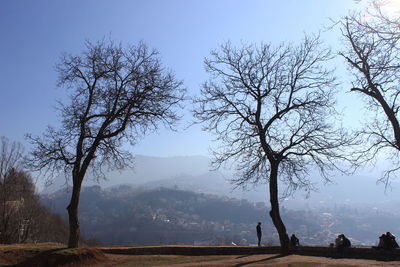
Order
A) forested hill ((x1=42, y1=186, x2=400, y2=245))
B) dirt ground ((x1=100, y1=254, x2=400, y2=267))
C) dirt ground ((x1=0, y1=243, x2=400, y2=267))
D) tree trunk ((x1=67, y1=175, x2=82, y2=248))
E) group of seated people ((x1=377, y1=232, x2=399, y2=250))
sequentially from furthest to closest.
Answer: forested hill ((x1=42, y1=186, x2=400, y2=245)), tree trunk ((x1=67, y1=175, x2=82, y2=248)), group of seated people ((x1=377, y1=232, x2=399, y2=250)), dirt ground ((x1=0, y1=243, x2=400, y2=267)), dirt ground ((x1=100, y1=254, x2=400, y2=267))

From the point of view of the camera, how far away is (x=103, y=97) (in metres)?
23.5

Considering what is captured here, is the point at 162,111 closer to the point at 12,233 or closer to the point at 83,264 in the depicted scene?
the point at 83,264

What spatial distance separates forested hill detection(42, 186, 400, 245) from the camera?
91.6 meters

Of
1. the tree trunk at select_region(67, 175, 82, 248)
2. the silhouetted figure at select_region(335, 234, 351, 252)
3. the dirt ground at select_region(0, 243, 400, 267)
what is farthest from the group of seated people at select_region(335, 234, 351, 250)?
the tree trunk at select_region(67, 175, 82, 248)

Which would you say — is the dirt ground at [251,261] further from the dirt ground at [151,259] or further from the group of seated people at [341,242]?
the group of seated people at [341,242]

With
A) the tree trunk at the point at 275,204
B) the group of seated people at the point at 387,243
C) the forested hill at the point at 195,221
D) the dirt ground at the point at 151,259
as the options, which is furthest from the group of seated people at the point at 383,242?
the forested hill at the point at 195,221

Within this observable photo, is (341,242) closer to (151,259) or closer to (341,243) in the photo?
(341,243)

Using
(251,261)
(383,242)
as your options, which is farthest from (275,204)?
(383,242)

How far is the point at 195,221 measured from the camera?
131125 millimetres

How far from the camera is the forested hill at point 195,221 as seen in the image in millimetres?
91581

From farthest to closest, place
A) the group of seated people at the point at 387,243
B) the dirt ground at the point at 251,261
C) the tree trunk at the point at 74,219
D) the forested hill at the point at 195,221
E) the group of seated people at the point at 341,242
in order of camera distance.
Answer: the forested hill at the point at 195,221 → the tree trunk at the point at 74,219 → the group of seated people at the point at 341,242 → the group of seated people at the point at 387,243 → the dirt ground at the point at 251,261

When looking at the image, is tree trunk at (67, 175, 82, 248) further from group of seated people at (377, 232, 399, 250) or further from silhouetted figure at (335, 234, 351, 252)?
group of seated people at (377, 232, 399, 250)

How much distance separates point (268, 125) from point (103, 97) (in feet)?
34.9

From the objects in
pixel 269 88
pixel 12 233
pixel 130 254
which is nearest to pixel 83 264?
pixel 130 254
